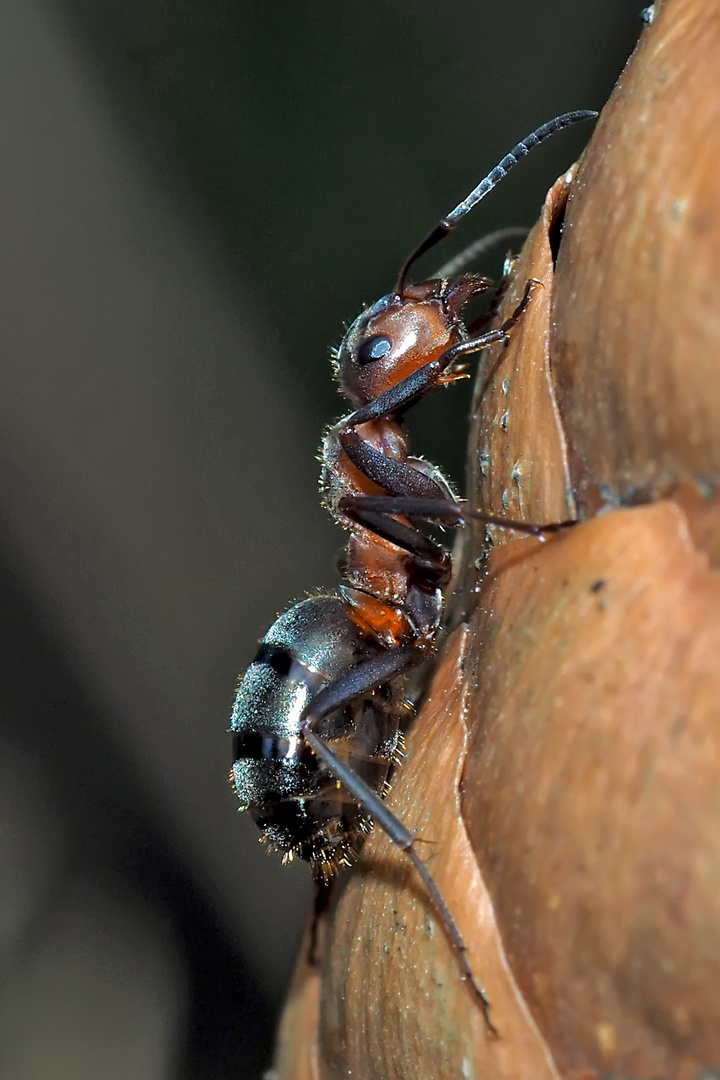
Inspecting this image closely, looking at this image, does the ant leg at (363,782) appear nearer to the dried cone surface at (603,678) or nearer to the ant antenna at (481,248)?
the dried cone surface at (603,678)

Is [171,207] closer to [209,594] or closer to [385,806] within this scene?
[209,594]

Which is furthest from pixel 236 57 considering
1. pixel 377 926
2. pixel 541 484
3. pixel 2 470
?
pixel 377 926

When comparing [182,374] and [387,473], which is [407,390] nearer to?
[387,473]

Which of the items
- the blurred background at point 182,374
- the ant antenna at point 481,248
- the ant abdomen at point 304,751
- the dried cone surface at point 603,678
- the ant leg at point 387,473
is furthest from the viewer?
the blurred background at point 182,374

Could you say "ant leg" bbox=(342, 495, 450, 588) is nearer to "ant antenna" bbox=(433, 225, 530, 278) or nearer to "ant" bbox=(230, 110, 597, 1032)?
"ant" bbox=(230, 110, 597, 1032)

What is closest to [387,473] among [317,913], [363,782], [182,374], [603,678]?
[363,782]

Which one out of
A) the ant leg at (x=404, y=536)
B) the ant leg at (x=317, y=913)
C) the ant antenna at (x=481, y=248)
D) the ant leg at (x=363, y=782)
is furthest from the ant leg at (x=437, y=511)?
the ant antenna at (x=481, y=248)
